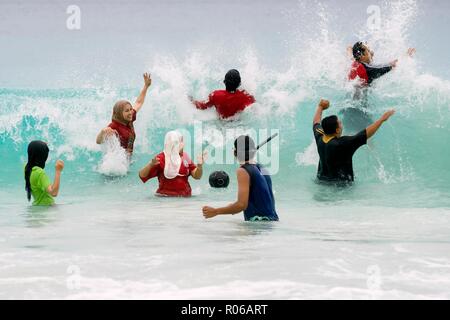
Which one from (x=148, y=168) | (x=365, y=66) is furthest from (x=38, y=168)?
(x=365, y=66)

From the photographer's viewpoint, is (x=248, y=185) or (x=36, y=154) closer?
(x=248, y=185)

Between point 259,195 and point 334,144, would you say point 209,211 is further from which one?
point 334,144

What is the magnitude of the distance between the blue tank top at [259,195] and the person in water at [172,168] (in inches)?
75.7

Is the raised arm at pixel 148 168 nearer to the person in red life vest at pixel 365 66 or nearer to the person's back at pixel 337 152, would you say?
the person's back at pixel 337 152

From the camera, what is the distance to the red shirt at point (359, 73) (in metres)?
11.8

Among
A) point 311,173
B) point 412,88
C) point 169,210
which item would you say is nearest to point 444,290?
point 169,210

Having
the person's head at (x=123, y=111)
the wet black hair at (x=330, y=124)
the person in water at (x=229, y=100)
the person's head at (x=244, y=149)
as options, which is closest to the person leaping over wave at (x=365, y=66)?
the person in water at (x=229, y=100)

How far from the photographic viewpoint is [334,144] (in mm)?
9344

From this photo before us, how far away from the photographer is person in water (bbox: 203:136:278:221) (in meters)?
6.55

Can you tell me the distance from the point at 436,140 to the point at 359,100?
4.90ft

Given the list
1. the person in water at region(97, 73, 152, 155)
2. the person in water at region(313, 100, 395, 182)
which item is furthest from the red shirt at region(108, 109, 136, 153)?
the person in water at region(313, 100, 395, 182)

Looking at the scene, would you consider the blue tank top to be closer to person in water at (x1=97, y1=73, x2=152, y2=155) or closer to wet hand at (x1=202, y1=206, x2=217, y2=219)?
wet hand at (x1=202, y1=206, x2=217, y2=219)

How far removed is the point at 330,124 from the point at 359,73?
3.04 meters
